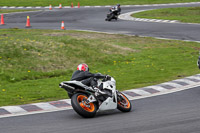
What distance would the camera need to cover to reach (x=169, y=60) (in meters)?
19.6

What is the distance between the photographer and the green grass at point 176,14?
38044 millimetres

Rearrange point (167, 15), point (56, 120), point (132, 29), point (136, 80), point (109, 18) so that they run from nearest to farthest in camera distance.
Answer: point (56, 120) → point (136, 80) → point (132, 29) → point (109, 18) → point (167, 15)

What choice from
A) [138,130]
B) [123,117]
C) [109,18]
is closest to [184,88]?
[123,117]

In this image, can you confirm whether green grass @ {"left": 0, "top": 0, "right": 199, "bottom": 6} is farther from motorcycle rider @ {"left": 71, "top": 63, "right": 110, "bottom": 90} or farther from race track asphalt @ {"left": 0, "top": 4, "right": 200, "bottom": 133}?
motorcycle rider @ {"left": 71, "top": 63, "right": 110, "bottom": 90}

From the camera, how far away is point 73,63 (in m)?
18.1

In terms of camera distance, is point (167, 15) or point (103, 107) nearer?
→ point (103, 107)

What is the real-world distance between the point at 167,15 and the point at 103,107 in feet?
106

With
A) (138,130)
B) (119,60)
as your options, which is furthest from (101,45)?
(138,130)

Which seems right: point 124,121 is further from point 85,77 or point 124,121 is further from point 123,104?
point 85,77

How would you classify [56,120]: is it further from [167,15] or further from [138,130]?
[167,15]

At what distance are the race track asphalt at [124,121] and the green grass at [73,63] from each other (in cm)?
221

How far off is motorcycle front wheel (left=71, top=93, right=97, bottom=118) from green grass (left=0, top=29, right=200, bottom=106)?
2.50m

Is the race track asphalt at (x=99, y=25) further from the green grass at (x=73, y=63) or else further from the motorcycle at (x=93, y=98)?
the motorcycle at (x=93, y=98)

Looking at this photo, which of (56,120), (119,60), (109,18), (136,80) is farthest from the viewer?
(109,18)
